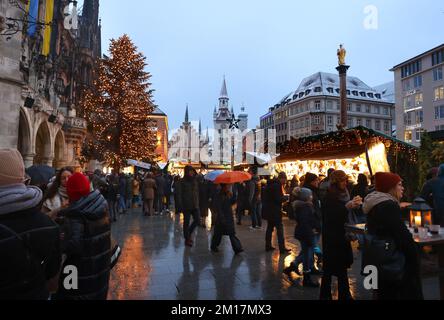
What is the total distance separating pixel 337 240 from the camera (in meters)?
4.34

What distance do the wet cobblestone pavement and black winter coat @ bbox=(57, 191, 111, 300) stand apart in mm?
2094

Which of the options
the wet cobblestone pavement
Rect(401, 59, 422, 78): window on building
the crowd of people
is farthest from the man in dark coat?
Rect(401, 59, 422, 78): window on building

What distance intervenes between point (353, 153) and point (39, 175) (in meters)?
10.9

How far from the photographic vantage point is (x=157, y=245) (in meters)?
8.66

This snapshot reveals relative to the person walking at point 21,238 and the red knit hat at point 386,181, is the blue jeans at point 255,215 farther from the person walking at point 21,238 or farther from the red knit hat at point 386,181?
the person walking at point 21,238

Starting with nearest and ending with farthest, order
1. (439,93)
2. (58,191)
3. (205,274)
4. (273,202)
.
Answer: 1. (58,191)
2. (205,274)
3. (273,202)
4. (439,93)

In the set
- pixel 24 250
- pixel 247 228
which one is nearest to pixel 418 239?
pixel 24 250

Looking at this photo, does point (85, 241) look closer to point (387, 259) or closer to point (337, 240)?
point (387, 259)

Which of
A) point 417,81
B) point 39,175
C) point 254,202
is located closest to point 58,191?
point 39,175

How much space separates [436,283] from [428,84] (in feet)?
201

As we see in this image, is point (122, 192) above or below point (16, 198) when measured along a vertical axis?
below

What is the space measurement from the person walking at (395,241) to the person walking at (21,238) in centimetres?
291

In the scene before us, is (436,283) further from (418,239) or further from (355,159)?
(355,159)

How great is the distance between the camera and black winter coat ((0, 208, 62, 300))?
209cm
